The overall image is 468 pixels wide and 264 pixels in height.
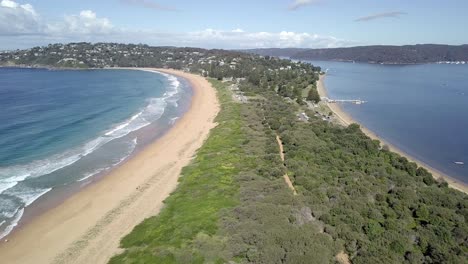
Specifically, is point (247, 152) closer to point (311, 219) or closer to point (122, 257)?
point (311, 219)

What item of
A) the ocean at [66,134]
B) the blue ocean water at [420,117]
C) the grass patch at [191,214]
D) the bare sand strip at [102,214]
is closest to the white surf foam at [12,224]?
the ocean at [66,134]

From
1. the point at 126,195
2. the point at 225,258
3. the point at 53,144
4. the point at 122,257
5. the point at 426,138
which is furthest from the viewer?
the point at 426,138

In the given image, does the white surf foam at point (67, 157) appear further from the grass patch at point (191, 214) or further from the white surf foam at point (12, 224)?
the grass patch at point (191, 214)

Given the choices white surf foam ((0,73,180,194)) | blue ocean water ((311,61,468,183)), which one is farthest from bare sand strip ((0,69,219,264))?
blue ocean water ((311,61,468,183))

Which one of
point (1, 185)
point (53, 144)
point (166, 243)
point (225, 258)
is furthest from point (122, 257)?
point (53, 144)

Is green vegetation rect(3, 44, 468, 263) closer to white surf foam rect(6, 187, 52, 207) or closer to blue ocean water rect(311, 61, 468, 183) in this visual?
white surf foam rect(6, 187, 52, 207)
